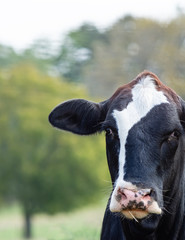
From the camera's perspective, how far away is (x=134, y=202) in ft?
19.2

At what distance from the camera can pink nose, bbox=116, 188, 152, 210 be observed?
19.2ft

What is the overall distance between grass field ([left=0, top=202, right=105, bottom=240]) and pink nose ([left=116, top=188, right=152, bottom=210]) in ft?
11.6

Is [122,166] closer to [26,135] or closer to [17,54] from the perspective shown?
[26,135]

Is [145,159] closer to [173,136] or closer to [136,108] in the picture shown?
[173,136]

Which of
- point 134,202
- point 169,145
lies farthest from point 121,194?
point 169,145

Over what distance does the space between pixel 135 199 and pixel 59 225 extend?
4991mm

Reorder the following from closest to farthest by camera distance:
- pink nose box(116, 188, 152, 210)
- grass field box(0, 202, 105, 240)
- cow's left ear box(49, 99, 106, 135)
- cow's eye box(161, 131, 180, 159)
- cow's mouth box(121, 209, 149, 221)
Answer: pink nose box(116, 188, 152, 210)
cow's mouth box(121, 209, 149, 221)
cow's eye box(161, 131, 180, 159)
cow's left ear box(49, 99, 106, 135)
grass field box(0, 202, 105, 240)

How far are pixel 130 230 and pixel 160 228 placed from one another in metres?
0.29

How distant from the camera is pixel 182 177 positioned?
689cm

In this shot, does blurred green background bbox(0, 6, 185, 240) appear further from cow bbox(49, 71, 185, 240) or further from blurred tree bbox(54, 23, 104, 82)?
blurred tree bbox(54, 23, 104, 82)

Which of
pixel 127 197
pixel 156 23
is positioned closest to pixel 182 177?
pixel 127 197

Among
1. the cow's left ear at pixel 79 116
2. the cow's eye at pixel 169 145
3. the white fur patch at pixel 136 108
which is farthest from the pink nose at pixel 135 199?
the cow's left ear at pixel 79 116

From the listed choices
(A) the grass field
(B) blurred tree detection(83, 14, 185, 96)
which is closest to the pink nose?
(A) the grass field

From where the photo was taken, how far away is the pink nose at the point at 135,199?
19.2 feet
